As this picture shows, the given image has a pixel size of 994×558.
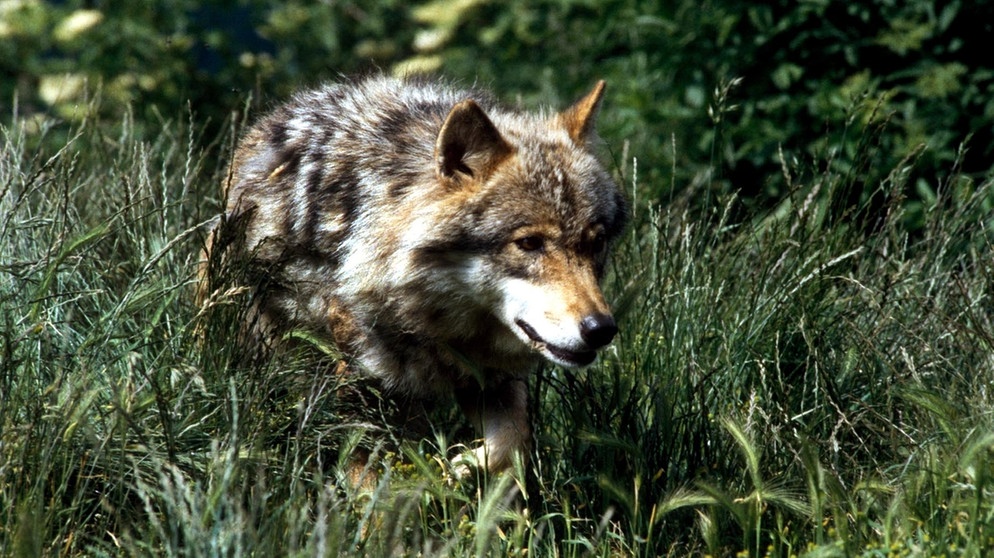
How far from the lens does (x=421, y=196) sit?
3941 millimetres

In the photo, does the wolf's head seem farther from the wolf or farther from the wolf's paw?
the wolf's paw

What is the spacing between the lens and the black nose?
356 centimetres

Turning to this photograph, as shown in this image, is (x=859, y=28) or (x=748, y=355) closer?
(x=748, y=355)

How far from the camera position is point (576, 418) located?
3740mm

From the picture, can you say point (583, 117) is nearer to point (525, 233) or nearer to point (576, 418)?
point (525, 233)

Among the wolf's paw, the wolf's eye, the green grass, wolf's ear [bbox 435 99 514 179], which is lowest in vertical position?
the wolf's paw

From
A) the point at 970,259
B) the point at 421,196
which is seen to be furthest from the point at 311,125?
the point at 970,259

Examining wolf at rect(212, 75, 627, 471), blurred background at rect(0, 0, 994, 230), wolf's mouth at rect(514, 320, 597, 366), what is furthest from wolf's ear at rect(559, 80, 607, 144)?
wolf's mouth at rect(514, 320, 597, 366)

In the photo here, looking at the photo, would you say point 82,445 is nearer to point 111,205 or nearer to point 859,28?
point 111,205

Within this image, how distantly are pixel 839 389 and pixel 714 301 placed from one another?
55cm

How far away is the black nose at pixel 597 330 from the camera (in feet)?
11.7

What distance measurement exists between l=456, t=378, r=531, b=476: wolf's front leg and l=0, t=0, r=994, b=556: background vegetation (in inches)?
3.5

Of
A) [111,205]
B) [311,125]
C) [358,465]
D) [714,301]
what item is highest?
[311,125]

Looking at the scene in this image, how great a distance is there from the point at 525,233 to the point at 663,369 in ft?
2.52
